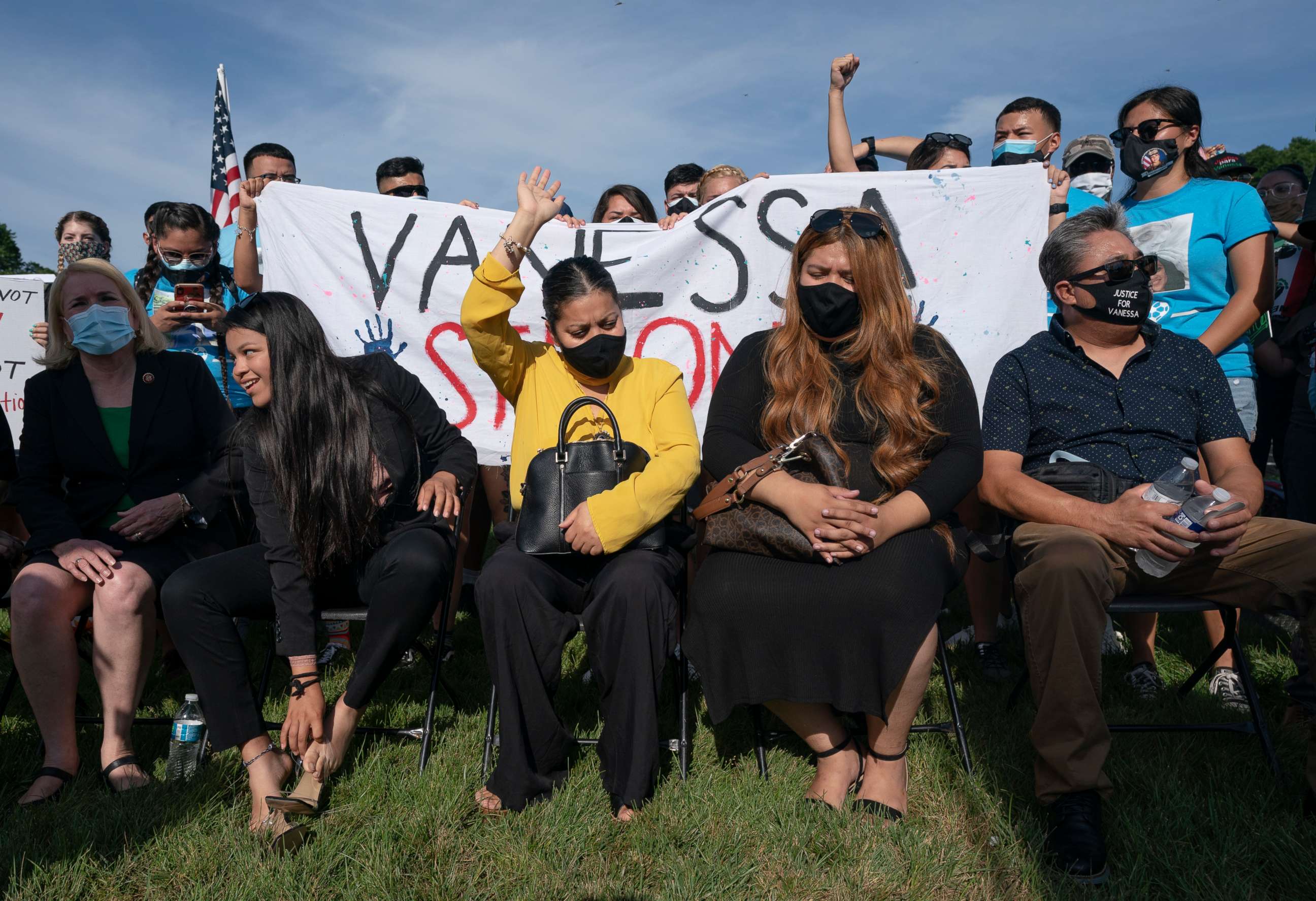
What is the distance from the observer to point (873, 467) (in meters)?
3.22

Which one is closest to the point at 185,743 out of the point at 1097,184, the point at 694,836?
the point at 694,836

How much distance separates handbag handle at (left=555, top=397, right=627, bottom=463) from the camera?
322cm

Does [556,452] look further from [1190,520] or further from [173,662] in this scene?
[173,662]

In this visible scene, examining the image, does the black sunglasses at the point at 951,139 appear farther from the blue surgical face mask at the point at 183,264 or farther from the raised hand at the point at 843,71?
the blue surgical face mask at the point at 183,264

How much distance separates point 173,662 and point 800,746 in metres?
3.09

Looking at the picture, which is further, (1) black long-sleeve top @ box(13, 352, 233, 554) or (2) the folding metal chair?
(1) black long-sleeve top @ box(13, 352, 233, 554)

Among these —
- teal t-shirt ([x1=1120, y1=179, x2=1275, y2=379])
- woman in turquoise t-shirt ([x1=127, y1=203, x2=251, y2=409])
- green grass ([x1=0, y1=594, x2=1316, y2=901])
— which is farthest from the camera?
woman in turquoise t-shirt ([x1=127, y1=203, x2=251, y2=409])

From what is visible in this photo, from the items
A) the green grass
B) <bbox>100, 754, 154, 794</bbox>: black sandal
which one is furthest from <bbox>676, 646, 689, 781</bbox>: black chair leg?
<bbox>100, 754, 154, 794</bbox>: black sandal

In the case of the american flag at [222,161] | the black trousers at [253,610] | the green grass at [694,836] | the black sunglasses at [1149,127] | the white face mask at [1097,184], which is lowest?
the green grass at [694,836]

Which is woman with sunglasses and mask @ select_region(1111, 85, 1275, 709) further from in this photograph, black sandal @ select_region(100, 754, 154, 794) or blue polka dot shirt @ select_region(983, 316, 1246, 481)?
black sandal @ select_region(100, 754, 154, 794)

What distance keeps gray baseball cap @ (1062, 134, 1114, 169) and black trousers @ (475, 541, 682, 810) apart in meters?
3.81

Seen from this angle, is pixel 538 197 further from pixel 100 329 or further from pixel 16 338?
pixel 16 338

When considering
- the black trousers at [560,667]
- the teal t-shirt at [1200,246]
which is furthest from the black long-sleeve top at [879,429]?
the teal t-shirt at [1200,246]

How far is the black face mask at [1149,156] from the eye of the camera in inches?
171
